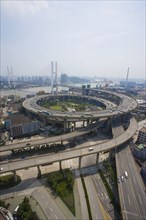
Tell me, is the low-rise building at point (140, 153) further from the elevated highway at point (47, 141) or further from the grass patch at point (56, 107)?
the grass patch at point (56, 107)

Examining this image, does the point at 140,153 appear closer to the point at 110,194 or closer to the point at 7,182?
the point at 110,194

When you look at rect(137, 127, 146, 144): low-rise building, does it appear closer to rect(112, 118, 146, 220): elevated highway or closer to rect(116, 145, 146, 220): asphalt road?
rect(112, 118, 146, 220): elevated highway

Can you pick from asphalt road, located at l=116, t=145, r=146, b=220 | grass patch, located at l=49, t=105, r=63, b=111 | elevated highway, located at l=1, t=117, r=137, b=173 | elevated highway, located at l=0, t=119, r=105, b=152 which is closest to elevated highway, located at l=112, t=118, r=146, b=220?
asphalt road, located at l=116, t=145, r=146, b=220

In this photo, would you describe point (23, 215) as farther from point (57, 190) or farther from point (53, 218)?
point (57, 190)

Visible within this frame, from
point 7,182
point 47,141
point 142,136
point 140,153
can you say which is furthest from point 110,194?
point 142,136

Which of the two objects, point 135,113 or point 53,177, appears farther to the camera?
point 135,113

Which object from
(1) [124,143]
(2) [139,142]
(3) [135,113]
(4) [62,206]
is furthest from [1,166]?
(3) [135,113]

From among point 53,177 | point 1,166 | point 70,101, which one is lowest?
point 53,177
